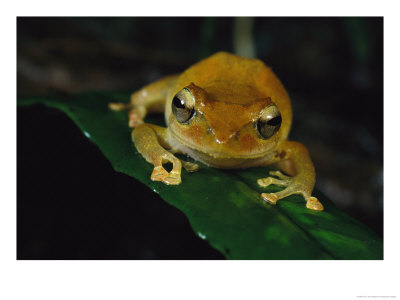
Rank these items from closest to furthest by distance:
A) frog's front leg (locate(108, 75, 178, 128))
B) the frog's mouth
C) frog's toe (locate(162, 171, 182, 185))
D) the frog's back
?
frog's toe (locate(162, 171, 182, 185))
the frog's mouth
the frog's back
frog's front leg (locate(108, 75, 178, 128))

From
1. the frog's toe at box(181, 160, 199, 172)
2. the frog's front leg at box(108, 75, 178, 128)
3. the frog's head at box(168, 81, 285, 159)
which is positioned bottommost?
the frog's toe at box(181, 160, 199, 172)

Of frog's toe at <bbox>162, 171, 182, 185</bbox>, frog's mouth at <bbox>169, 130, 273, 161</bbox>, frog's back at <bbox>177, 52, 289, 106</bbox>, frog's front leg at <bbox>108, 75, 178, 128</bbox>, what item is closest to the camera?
frog's toe at <bbox>162, 171, 182, 185</bbox>

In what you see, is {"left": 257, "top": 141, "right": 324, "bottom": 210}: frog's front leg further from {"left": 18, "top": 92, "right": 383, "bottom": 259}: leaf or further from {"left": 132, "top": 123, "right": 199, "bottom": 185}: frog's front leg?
{"left": 132, "top": 123, "right": 199, "bottom": 185}: frog's front leg

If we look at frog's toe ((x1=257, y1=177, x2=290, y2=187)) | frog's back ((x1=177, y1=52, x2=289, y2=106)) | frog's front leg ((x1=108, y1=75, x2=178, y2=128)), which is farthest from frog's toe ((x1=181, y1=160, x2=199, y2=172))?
frog's front leg ((x1=108, y1=75, x2=178, y2=128))

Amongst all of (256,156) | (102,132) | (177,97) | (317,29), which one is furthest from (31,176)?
(317,29)

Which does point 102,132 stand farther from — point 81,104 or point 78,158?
point 78,158

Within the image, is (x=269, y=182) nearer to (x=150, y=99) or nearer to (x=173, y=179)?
(x=173, y=179)

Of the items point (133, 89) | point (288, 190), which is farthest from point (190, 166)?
point (133, 89)
